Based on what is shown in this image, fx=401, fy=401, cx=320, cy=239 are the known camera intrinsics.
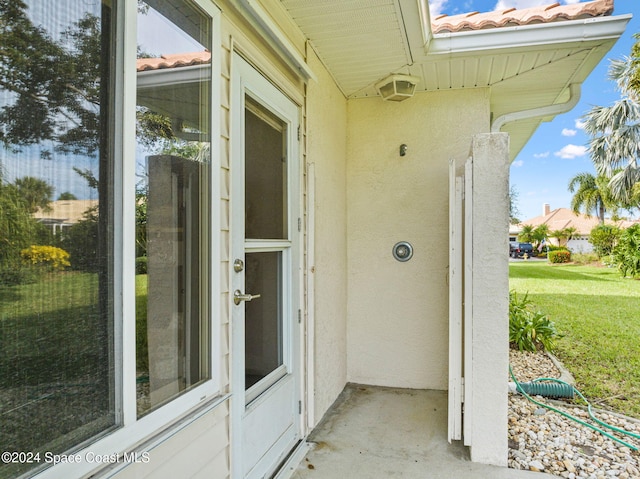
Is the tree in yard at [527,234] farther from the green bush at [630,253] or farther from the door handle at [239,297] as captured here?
the door handle at [239,297]

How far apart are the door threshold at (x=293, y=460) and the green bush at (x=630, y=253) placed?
15.1 meters

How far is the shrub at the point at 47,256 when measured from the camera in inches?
37.5

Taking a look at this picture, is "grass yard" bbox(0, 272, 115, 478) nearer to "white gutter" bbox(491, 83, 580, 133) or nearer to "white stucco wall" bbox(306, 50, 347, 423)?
"white stucco wall" bbox(306, 50, 347, 423)

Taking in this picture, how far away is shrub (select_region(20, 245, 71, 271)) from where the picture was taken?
95cm

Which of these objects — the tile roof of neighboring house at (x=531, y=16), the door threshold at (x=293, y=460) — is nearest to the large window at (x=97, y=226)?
the door threshold at (x=293, y=460)

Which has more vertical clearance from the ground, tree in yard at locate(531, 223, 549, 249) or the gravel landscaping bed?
tree in yard at locate(531, 223, 549, 249)

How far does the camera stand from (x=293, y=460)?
2.54 m

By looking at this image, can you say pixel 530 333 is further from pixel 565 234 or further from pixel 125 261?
pixel 565 234

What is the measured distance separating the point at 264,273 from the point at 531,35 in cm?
261

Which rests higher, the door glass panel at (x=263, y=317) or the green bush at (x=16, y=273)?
the green bush at (x=16, y=273)

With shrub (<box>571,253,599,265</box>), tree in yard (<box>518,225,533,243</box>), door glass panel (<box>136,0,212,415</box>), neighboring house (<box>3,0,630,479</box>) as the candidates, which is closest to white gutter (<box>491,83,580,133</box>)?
neighboring house (<box>3,0,630,479</box>)

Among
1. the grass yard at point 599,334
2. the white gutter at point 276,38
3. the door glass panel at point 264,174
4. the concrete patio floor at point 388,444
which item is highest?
the white gutter at point 276,38

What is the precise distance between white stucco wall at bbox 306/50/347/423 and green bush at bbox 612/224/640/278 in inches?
553

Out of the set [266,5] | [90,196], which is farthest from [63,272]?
[266,5]
